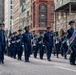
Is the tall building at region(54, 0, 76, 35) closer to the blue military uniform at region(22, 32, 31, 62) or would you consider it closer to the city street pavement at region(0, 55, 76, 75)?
the blue military uniform at region(22, 32, 31, 62)

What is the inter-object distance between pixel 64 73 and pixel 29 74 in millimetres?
1101

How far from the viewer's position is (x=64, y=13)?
5494cm

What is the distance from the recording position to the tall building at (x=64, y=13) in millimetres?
47166

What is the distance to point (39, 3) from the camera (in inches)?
3632

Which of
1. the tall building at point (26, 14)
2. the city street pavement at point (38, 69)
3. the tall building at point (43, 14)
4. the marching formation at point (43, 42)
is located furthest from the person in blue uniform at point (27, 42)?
the tall building at point (26, 14)

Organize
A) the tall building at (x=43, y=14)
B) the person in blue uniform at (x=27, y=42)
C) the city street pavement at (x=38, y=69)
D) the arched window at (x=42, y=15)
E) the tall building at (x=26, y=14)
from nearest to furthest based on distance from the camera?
1. the city street pavement at (x=38, y=69)
2. the person in blue uniform at (x=27, y=42)
3. the tall building at (x=43, y=14)
4. the arched window at (x=42, y=15)
5. the tall building at (x=26, y=14)

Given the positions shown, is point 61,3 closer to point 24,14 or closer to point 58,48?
point 58,48

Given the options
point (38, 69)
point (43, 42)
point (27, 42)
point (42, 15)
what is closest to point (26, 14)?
point (42, 15)

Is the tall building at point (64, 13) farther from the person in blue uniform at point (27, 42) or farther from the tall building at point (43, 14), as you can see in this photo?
the tall building at point (43, 14)

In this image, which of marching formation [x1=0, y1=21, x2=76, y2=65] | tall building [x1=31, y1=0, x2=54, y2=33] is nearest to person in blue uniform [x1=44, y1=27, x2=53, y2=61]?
marching formation [x1=0, y1=21, x2=76, y2=65]

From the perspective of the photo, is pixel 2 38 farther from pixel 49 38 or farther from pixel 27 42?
pixel 49 38

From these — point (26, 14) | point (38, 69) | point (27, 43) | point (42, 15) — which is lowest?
point (38, 69)

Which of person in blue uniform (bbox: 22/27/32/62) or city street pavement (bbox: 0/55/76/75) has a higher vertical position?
person in blue uniform (bbox: 22/27/32/62)

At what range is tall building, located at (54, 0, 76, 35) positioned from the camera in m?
47.2
